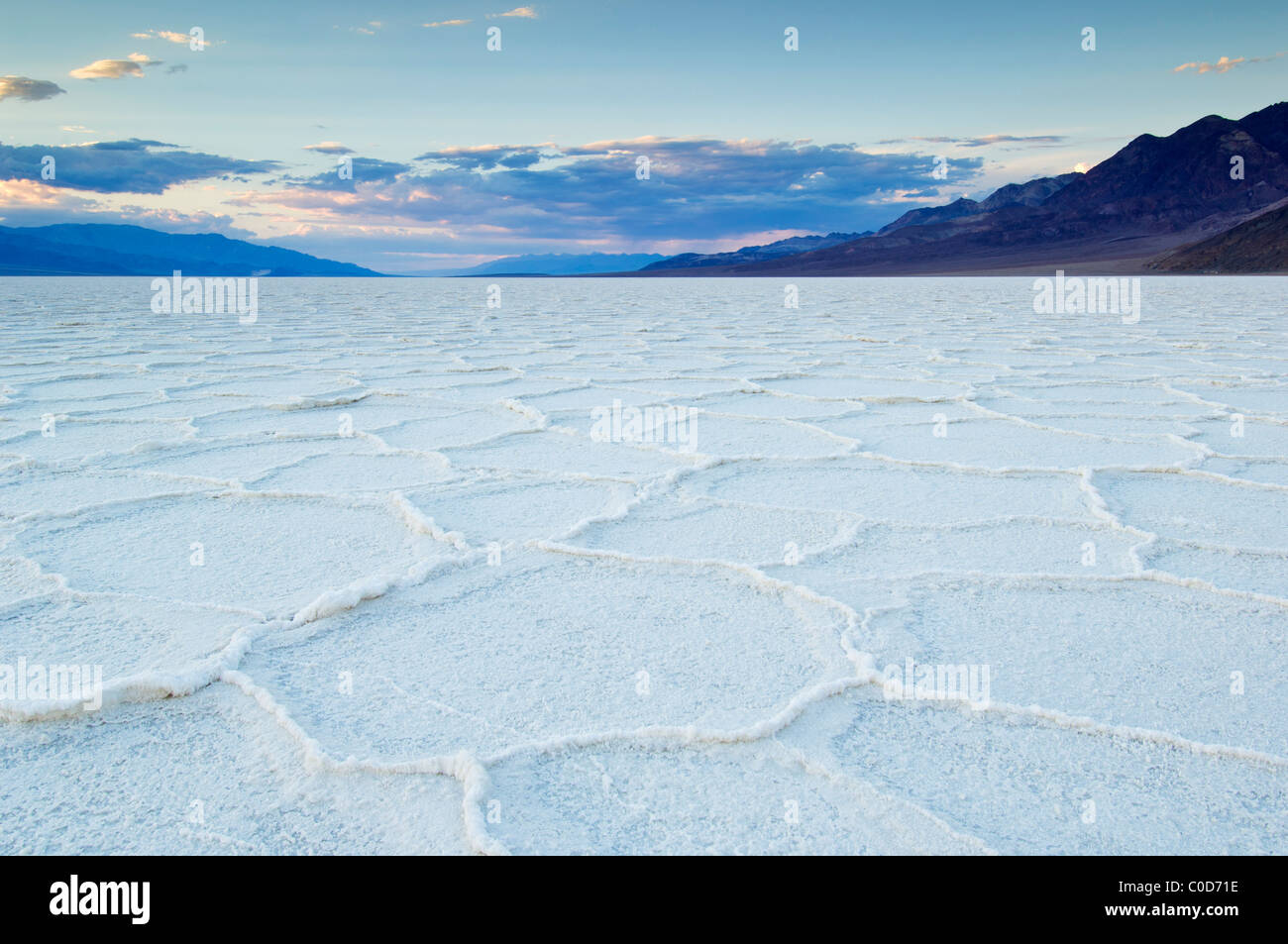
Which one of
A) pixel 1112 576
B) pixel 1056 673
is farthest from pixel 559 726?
pixel 1112 576

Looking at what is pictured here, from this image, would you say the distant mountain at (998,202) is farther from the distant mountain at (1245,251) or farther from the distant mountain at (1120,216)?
the distant mountain at (1245,251)

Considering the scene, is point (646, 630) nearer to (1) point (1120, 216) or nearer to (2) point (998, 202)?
(1) point (1120, 216)

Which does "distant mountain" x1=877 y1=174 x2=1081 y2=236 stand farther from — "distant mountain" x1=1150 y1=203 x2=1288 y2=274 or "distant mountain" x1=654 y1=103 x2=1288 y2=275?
"distant mountain" x1=1150 y1=203 x2=1288 y2=274

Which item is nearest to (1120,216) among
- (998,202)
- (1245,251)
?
(998,202)

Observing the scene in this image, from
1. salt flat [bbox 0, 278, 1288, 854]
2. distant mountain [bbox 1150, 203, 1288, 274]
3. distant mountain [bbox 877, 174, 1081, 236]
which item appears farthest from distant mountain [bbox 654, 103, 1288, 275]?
salt flat [bbox 0, 278, 1288, 854]

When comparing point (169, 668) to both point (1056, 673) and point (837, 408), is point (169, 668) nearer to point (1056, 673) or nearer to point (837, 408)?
point (1056, 673)

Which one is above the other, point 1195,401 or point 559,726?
point 1195,401

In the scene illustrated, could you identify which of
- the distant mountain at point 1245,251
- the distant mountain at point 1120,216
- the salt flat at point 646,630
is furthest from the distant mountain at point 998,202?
the salt flat at point 646,630
